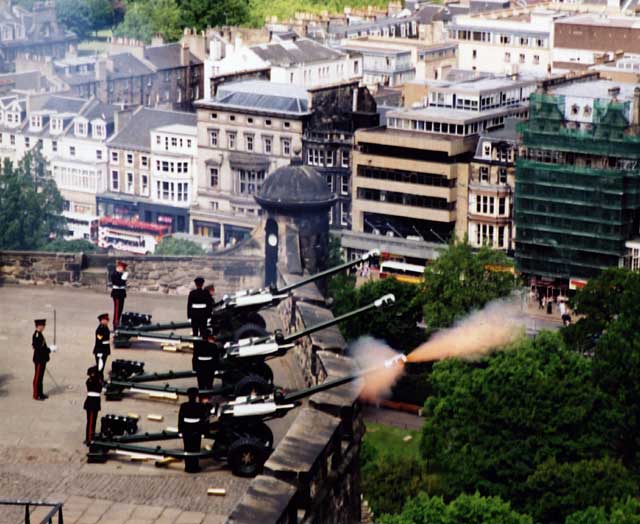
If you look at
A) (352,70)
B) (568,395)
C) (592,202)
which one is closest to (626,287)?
(568,395)

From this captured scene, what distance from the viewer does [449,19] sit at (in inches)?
6486

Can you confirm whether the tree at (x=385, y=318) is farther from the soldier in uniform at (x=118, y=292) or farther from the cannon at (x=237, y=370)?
the cannon at (x=237, y=370)

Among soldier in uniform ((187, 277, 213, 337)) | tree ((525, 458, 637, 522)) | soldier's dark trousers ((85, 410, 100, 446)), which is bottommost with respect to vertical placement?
tree ((525, 458, 637, 522))

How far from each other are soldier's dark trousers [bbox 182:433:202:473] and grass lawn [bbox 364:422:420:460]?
5468cm

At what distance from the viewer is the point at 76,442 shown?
1808 centimetres

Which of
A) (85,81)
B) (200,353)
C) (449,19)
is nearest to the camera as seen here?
(200,353)

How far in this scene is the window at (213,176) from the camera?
419 ft


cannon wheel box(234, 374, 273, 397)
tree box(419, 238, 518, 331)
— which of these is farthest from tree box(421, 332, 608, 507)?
cannon wheel box(234, 374, 273, 397)

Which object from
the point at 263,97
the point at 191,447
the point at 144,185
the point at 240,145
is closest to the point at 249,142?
the point at 240,145

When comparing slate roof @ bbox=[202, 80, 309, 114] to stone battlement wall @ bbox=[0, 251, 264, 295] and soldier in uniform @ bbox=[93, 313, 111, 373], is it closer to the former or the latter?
stone battlement wall @ bbox=[0, 251, 264, 295]

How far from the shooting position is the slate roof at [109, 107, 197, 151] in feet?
436

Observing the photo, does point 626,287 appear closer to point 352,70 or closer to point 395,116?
point 395,116

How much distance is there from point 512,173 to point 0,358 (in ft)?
306

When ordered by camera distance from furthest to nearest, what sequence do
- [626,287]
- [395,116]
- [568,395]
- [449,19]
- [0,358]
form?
[449,19] < [395,116] < [626,287] < [568,395] < [0,358]
